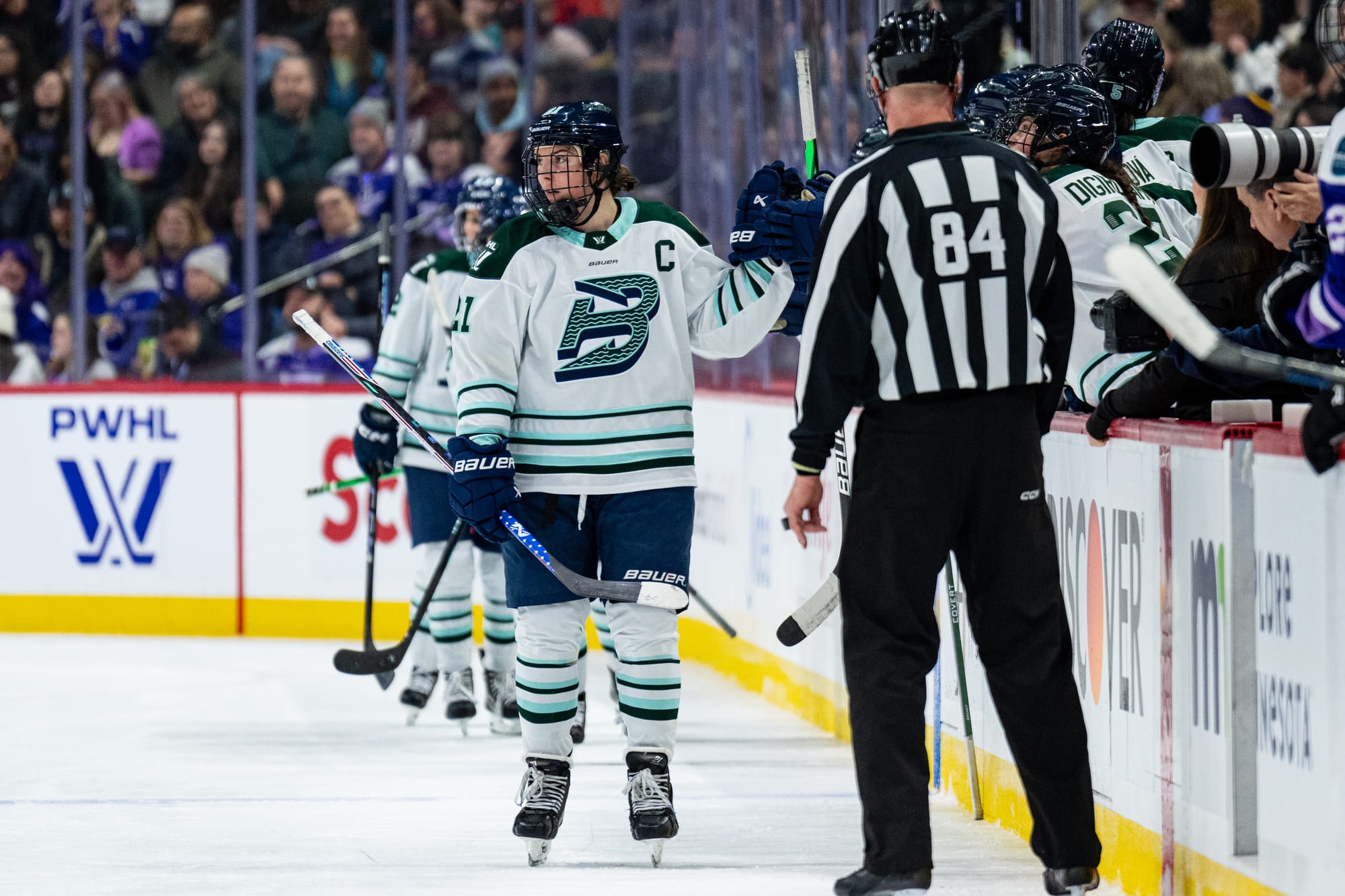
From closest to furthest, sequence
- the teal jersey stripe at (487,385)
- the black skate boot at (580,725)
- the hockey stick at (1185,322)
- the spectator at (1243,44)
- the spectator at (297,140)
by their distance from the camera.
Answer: the hockey stick at (1185,322) < the teal jersey stripe at (487,385) < the black skate boot at (580,725) < the spectator at (1243,44) < the spectator at (297,140)

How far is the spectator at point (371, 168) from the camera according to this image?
878cm

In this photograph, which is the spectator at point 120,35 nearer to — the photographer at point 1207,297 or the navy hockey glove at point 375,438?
the navy hockey glove at point 375,438

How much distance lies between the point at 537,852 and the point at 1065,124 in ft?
5.26

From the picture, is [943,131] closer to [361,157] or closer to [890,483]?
[890,483]

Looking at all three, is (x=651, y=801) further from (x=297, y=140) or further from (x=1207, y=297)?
(x=297, y=140)

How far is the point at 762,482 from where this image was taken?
5.76 meters

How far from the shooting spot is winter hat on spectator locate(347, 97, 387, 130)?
29.0 ft

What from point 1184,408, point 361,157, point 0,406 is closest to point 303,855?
point 1184,408

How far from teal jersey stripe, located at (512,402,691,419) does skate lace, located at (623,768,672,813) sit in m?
0.63

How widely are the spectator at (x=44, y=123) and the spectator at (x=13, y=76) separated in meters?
0.06

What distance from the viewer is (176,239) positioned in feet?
28.7

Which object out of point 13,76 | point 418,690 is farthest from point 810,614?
point 13,76

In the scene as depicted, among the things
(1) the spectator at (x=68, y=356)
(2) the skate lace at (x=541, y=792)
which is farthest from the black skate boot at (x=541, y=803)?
(1) the spectator at (x=68, y=356)

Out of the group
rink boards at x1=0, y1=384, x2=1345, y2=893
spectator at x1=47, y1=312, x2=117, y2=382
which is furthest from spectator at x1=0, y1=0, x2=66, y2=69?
rink boards at x1=0, y1=384, x2=1345, y2=893
